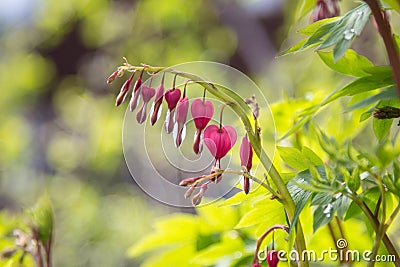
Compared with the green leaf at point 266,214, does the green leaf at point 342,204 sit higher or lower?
higher

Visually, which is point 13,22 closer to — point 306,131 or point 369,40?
point 369,40

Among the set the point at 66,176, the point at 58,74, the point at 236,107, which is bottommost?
the point at 66,176

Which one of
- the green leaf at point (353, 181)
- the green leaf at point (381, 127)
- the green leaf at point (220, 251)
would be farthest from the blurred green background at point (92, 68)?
the green leaf at point (353, 181)

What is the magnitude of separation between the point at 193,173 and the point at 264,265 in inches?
6.0

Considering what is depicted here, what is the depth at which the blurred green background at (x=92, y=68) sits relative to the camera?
3.46 metres

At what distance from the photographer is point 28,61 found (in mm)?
4406

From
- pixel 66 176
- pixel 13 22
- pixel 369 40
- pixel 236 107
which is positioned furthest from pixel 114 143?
pixel 236 107

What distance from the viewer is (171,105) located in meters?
0.62

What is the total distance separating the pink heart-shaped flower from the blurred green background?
7.77 feet

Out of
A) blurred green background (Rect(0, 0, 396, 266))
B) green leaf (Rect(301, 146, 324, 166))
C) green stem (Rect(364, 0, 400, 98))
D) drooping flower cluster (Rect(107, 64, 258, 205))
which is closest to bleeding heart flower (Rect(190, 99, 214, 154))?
drooping flower cluster (Rect(107, 64, 258, 205))

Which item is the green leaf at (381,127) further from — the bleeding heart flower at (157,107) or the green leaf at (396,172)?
the bleeding heart flower at (157,107)

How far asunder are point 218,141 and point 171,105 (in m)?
0.06

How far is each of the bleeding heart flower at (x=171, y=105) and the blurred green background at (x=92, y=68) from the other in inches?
93.5

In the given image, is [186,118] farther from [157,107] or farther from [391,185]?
[391,185]
